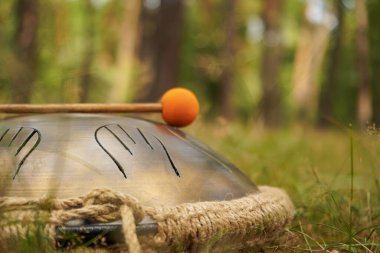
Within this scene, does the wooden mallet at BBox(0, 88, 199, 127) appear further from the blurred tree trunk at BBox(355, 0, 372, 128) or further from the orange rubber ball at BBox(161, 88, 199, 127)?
the blurred tree trunk at BBox(355, 0, 372, 128)

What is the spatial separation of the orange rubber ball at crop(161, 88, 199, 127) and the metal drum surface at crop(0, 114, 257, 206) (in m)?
0.14

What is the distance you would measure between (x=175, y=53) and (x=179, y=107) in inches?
261

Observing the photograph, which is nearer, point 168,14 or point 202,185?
point 202,185

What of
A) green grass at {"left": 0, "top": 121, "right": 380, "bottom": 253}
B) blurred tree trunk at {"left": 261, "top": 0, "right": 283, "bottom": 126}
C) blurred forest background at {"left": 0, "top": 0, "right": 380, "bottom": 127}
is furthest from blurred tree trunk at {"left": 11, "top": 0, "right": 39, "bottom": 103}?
blurred tree trunk at {"left": 261, "top": 0, "right": 283, "bottom": 126}

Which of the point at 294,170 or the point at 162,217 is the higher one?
the point at 162,217

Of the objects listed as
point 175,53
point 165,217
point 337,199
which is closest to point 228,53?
point 175,53

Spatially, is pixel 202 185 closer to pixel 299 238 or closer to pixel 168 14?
pixel 299 238

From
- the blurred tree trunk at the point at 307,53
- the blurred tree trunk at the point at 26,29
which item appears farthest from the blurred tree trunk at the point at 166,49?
the blurred tree trunk at the point at 307,53

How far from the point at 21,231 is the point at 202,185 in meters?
0.52

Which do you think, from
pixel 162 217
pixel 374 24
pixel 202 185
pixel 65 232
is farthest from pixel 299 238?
pixel 374 24

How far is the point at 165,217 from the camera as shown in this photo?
154 cm

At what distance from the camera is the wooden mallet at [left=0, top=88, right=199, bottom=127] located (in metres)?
2.08

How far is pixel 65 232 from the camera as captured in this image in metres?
1.47

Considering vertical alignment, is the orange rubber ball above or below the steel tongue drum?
above
